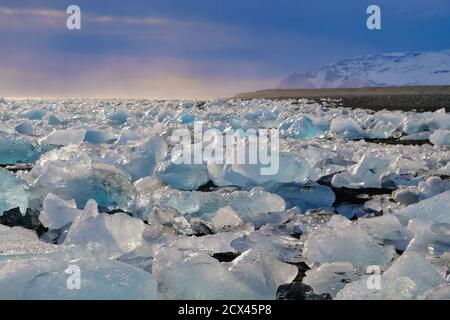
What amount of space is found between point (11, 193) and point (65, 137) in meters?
3.03

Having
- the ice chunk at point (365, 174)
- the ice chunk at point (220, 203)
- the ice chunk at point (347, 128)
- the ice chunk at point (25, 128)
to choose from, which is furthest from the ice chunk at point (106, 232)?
→ the ice chunk at point (25, 128)

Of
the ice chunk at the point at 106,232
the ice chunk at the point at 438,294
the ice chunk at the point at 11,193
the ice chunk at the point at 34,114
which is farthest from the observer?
the ice chunk at the point at 34,114

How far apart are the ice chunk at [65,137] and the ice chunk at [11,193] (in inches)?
111

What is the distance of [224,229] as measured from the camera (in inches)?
98.1

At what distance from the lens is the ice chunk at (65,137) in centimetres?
556

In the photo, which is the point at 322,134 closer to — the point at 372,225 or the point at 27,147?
the point at 27,147

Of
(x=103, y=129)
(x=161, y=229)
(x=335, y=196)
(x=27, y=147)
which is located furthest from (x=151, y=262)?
(x=103, y=129)

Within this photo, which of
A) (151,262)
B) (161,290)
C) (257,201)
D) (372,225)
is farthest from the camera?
(257,201)

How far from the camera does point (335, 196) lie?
10.6 ft

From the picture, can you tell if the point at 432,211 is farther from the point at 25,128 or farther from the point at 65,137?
the point at 25,128

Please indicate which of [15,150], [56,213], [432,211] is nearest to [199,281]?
[56,213]

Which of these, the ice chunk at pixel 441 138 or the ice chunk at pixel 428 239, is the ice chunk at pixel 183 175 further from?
the ice chunk at pixel 441 138

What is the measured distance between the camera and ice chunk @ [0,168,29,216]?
2703 millimetres
